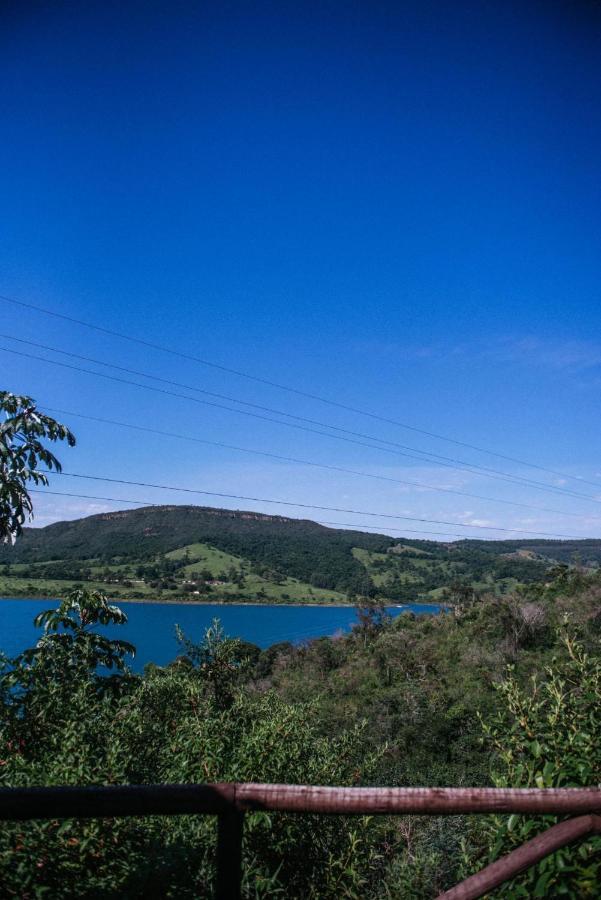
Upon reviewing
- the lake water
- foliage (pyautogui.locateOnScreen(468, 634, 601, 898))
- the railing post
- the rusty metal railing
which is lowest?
the lake water

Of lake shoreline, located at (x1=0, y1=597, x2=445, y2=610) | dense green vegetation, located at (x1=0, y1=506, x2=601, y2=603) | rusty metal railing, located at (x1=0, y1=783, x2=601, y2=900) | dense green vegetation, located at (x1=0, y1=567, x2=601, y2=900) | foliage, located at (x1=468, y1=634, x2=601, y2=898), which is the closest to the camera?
rusty metal railing, located at (x1=0, y1=783, x2=601, y2=900)

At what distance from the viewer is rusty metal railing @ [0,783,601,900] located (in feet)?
4.39

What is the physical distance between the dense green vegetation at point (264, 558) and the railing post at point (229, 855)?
74967 millimetres

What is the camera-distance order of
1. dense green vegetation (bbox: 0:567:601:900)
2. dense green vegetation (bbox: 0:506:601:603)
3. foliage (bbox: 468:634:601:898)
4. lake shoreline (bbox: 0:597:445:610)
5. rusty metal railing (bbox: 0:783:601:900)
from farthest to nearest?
dense green vegetation (bbox: 0:506:601:603) → lake shoreline (bbox: 0:597:445:610) → dense green vegetation (bbox: 0:567:601:900) → foliage (bbox: 468:634:601:898) → rusty metal railing (bbox: 0:783:601:900)

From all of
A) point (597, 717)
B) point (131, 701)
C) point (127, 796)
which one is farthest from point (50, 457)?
point (597, 717)

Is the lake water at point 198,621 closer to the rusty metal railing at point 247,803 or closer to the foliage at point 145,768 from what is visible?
the foliage at point 145,768

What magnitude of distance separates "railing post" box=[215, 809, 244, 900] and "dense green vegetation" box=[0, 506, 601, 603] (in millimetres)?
74967

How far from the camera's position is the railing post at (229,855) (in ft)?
4.66

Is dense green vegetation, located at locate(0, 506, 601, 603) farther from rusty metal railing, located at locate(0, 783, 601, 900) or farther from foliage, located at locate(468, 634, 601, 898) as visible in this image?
rusty metal railing, located at locate(0, 783, 601, 900)

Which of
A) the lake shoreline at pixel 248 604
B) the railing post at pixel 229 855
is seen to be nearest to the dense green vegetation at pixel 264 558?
the lake shoreline at pixel 248 604

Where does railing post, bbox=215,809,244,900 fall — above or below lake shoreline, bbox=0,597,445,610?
above

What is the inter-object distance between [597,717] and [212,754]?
251 centimetres

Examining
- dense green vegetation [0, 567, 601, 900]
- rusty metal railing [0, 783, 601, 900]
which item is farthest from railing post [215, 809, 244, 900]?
dense green vegetation [0, 567, 601, 900]

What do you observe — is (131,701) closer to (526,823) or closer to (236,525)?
(526,823)
